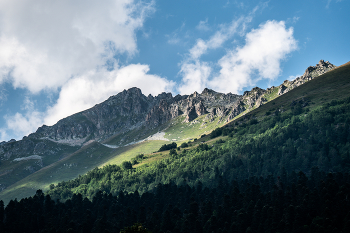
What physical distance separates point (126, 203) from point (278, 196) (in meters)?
95.5

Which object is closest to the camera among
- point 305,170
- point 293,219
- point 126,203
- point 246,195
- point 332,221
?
point 332,221

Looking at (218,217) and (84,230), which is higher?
(84,230)

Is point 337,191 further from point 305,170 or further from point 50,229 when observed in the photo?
point 50,229

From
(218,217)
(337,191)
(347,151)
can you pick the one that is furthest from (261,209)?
(347,151)

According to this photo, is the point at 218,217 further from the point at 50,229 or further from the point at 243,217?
the point at 50,229

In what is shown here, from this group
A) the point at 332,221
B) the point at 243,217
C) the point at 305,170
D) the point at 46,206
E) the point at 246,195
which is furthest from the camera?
the point at 305,170

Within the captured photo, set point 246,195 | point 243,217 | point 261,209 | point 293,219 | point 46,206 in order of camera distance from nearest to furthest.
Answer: point 293,219, point 243,217, point 261,209, point 246,195, point 46,206

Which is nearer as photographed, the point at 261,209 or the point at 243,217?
the point at 243,217

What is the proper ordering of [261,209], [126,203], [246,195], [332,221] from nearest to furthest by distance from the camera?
[332,221]
[261,209]
[246,195]
[126,203]

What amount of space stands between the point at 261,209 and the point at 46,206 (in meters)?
121

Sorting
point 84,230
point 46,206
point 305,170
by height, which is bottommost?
point 305,170

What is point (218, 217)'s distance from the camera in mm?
123062

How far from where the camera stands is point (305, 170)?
643 feet

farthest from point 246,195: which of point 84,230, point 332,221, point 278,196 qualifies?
point 84,230
